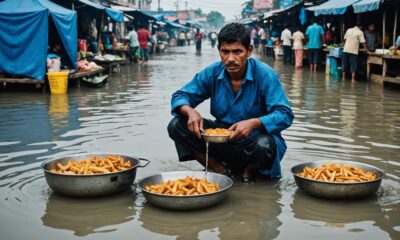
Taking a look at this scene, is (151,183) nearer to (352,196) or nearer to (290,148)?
(352,196)

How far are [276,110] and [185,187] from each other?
111 centimetres

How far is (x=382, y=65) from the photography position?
14.3 m

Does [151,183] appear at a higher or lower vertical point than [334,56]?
lower

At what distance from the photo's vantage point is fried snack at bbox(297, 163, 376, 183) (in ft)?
13.7

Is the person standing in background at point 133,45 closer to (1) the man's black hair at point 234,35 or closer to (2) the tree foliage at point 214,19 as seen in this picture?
(1) the man's black hair at point 234,35

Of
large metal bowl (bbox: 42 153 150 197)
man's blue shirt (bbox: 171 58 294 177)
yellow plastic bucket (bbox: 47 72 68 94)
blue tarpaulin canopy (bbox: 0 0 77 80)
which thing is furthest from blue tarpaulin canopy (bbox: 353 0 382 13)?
large metal bowl (bbox: 42 153 150 197)

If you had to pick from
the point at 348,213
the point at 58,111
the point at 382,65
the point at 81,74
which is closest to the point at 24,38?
the point at 81,74

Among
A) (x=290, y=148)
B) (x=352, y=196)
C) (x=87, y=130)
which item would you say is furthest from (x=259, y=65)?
(x=87, y=130)

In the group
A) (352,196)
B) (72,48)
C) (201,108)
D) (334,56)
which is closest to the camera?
(352,196)

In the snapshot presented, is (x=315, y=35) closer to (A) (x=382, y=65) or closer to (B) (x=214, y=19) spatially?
(A) (x=382, y=65)

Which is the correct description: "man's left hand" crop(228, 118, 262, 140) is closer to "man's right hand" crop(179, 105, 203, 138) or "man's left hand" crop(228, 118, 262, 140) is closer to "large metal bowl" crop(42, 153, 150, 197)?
"man's right hand" crop(179, 105, 203, 138)

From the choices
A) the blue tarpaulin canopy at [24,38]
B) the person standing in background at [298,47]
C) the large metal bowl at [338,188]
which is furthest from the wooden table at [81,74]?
the person standing in background at [298,47]

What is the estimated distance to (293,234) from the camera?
3.50 meters

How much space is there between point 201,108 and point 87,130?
308cm
